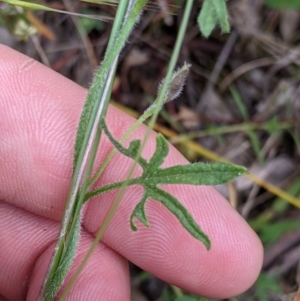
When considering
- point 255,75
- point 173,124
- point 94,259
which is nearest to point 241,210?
point 173,124

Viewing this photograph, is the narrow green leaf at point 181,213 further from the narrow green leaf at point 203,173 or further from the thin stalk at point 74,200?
the thin stalk at point 74,200

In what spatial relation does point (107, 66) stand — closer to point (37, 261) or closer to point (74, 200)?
point (74, 200)

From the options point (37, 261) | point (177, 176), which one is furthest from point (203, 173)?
point (37, 261)

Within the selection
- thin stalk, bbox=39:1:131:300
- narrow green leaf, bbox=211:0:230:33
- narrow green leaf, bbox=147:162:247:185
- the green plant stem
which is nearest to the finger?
thin stalk, bbox=39:1:131:300

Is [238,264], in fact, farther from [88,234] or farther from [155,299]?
[155,299]

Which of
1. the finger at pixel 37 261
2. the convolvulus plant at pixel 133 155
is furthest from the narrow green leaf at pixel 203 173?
the finger at pixel 37 261

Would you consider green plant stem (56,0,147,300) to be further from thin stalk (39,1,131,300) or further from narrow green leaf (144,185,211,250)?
narrow green leaf (144,185,211,250)

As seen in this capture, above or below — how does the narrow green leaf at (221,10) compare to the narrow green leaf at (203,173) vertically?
above
